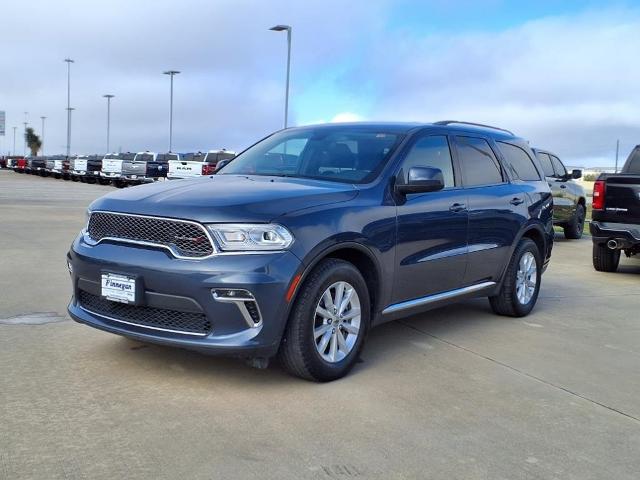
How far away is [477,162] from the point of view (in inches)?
247

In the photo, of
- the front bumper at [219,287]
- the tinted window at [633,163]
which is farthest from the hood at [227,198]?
the tinted window at [633,163]

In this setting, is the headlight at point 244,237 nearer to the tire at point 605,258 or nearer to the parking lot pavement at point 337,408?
the parking lot pavement at point 337,408

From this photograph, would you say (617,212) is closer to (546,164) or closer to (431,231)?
(431,231)

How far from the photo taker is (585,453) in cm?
358

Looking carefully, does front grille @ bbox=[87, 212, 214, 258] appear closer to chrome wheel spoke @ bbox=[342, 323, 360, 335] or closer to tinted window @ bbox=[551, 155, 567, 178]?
chrome wheel spoke @ bbox=[342, 323, 360, 335]

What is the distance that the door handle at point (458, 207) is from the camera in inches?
222

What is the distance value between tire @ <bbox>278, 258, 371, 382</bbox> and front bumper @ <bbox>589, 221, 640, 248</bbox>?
564cm

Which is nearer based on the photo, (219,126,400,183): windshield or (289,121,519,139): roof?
(219,126,400,183): windshield

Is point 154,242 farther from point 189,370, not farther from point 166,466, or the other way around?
point 166,466

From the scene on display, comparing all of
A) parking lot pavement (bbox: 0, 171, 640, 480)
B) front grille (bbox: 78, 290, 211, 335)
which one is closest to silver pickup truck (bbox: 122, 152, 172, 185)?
parking lot pavement (bbox: 0, 171, 640, 480)

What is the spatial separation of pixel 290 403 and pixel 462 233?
2410 millimetres

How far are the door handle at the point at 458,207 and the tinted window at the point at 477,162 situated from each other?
284mm

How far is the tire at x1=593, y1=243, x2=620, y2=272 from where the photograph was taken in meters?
10.1

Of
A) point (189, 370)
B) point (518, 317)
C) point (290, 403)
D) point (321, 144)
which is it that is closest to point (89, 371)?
point (189, 370)
